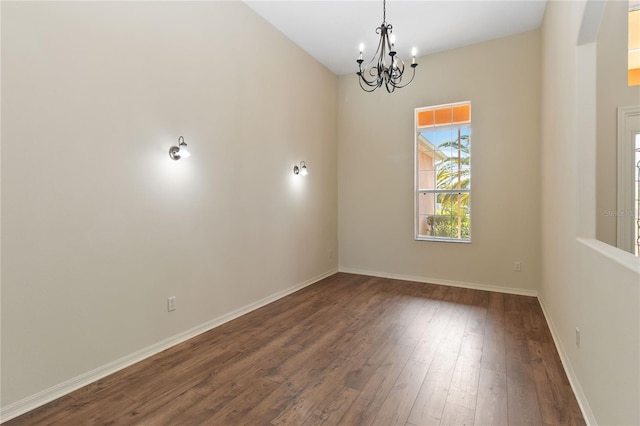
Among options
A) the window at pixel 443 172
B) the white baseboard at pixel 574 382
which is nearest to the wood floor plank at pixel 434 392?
the white baseboard at pixel 574 382

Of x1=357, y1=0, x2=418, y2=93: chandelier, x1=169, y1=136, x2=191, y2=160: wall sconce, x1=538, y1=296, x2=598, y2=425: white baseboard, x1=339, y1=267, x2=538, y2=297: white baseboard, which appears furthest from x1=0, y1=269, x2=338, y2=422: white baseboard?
x1=538, y1=296, x2=598, y2=425: white baseboard

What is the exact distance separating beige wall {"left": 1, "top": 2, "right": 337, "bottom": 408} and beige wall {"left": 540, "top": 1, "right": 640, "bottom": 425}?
295cm

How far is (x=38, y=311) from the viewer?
201 centimetres

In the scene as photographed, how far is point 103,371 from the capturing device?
2340 millimetres

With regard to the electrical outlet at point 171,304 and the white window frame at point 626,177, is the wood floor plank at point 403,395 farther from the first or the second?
the white window frame at point 626,177

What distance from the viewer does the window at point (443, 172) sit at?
15.3ft

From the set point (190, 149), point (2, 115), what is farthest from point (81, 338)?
point (190, 149)

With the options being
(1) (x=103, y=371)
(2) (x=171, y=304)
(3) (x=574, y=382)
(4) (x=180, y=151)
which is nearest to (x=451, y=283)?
(3) (x=574, y=382)

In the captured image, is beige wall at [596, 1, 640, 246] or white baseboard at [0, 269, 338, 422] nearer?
white baseboard at [0, 269, 338, 422]

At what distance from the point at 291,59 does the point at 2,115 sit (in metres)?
3.31

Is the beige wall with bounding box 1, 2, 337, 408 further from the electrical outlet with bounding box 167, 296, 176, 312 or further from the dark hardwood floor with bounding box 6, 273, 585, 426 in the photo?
the dark hardwood floor with bounding box 6, 273, 585, 426

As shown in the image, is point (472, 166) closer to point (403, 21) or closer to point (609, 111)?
point (609, 111)

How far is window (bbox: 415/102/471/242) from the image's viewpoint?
15.3 ft

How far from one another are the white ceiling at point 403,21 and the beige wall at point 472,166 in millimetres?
332
